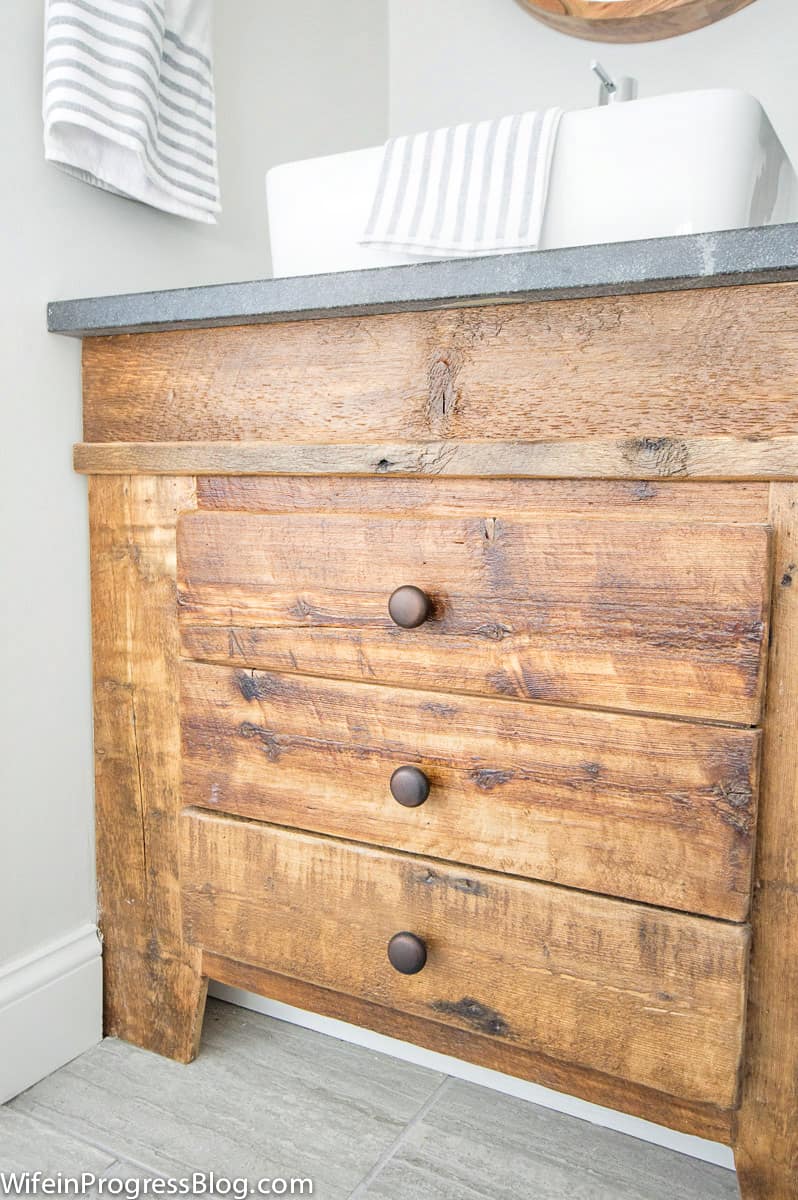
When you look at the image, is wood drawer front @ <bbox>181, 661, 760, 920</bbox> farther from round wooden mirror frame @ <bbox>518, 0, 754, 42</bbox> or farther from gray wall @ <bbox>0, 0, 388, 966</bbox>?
round wooden mirror frame @ <bbox>518, 0, 754, 42</bbox>

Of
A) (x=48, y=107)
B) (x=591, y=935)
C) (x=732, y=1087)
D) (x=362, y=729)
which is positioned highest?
(x=48, y=107)

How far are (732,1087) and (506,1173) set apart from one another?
288 millimetres

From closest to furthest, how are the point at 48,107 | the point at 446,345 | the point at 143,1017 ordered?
1. the point at 446,345
2. the point at 48,107
3. the point at 143,1017

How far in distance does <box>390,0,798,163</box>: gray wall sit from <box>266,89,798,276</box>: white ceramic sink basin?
0.40 metres

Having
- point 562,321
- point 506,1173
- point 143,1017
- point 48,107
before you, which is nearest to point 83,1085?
point 143,1017

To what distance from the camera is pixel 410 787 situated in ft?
2.94

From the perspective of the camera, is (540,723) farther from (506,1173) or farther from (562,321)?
(506,1173)

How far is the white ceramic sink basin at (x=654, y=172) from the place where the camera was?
871 millimetres

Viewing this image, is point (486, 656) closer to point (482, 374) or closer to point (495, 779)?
point (495, 779)

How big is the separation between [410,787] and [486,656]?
0.15 meters

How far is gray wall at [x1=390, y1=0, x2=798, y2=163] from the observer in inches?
51.7

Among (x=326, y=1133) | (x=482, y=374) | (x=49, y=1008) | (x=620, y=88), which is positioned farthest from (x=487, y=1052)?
(x=620, y=88)

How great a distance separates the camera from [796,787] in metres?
0.78

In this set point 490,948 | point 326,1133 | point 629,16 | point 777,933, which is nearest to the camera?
point 777,933
